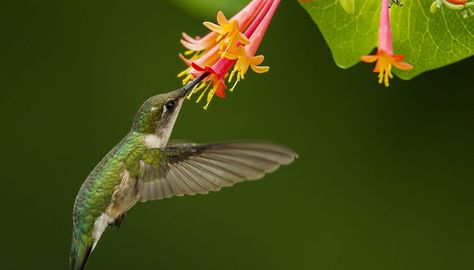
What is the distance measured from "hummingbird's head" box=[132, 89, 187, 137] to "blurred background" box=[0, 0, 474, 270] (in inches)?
57.0

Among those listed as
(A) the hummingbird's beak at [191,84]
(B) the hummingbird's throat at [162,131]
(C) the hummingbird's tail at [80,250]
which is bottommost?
(C) the hummingbird's tail at [80,250]

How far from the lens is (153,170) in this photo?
1.77 metres

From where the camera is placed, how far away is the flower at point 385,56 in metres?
1.35

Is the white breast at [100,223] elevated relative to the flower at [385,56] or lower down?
lower down

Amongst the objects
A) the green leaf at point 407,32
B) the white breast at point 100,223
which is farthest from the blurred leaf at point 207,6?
the white breast at point 100,223

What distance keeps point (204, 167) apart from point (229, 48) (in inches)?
12.7

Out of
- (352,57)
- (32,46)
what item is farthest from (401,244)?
(32,46)

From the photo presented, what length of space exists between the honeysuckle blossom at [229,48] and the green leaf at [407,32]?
187 millimetres

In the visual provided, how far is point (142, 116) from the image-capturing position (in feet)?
→ 5.84

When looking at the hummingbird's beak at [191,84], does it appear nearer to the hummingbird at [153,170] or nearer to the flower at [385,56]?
the hummingbird at [153,170]

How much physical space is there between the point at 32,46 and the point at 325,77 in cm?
133

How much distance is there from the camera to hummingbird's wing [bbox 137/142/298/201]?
4.79 feet

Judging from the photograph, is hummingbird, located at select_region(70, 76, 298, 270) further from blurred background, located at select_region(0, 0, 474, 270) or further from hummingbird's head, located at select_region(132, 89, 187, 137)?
blurred background, located at select_region(0, 0, 474, 270)

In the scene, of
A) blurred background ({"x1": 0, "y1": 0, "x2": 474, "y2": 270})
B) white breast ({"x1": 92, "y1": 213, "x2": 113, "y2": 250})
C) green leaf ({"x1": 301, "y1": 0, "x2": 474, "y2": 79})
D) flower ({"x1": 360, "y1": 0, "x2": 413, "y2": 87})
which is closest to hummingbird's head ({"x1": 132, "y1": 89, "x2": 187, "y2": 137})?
white breast ({"x1": 92, "y1": 213, "x2": 113, "y2": 250})
